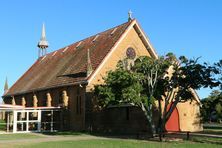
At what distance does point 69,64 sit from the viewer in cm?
4769

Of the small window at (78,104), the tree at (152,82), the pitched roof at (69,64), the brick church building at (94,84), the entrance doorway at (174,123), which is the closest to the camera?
the tree at (152,82)

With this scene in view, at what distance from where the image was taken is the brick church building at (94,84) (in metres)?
40.2

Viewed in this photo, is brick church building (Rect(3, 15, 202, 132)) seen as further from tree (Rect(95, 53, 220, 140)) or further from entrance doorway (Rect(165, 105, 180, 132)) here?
tree (Rect(95, 53, 220, 140))

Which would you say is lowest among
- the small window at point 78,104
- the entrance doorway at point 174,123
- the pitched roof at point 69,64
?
the entrance doorway at point 174,123

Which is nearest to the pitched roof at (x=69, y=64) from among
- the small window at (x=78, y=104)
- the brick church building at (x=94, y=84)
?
the brick church building at (x=94, y=84)

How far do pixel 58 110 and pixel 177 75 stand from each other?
59.8 feet

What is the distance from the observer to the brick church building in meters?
40.2

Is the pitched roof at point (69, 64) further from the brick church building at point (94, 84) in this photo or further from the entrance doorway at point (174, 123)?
the entrance doorway at point (174, 123)

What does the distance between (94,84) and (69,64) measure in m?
8.76

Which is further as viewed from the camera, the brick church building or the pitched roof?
the pitched roof

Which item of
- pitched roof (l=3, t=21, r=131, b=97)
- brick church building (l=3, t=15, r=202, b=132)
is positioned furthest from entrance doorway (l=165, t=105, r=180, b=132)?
pitched roof (l=3, t=21, r=131, b=97)

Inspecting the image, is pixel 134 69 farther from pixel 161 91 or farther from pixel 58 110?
pixel 58 110

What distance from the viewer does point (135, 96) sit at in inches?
1143

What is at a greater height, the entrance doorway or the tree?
the tree
